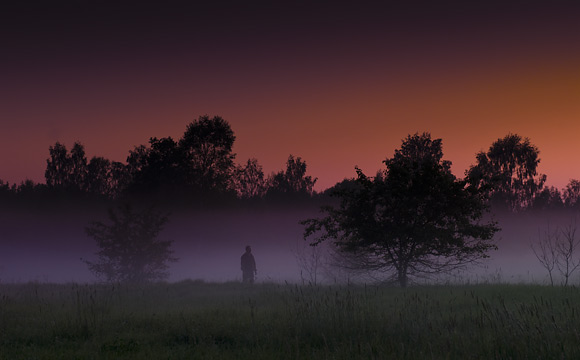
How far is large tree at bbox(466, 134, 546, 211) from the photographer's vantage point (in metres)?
53.4

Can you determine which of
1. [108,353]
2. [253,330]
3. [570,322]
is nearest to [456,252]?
[570,322]

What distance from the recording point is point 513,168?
54531 mm

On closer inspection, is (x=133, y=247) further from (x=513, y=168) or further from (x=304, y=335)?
(x=513, y=168)

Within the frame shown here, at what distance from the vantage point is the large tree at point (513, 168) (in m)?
53.4

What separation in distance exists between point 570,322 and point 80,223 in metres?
65.1

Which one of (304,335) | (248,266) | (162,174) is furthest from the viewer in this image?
(162,174)

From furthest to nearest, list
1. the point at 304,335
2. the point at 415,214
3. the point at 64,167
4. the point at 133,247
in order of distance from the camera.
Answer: the point at 64,167, the point at 133,247, the point at 415,214, the point at 304,335

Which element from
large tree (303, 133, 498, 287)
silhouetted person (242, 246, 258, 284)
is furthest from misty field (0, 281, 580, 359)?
silhouetted person (242, 246, 258, 284)

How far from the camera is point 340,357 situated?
6.92 meters

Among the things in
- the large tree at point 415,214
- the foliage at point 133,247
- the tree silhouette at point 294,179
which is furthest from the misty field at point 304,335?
the tree silhouette at point 294,179

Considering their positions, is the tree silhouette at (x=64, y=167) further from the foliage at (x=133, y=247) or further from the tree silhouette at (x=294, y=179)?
the foliage at (x=133, y=247)

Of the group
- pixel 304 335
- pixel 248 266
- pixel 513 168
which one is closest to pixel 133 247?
pixel 248 266

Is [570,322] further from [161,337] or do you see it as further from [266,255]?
[266,255]

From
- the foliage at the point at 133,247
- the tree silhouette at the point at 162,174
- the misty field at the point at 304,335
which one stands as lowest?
the misty field at the point at 304,335
